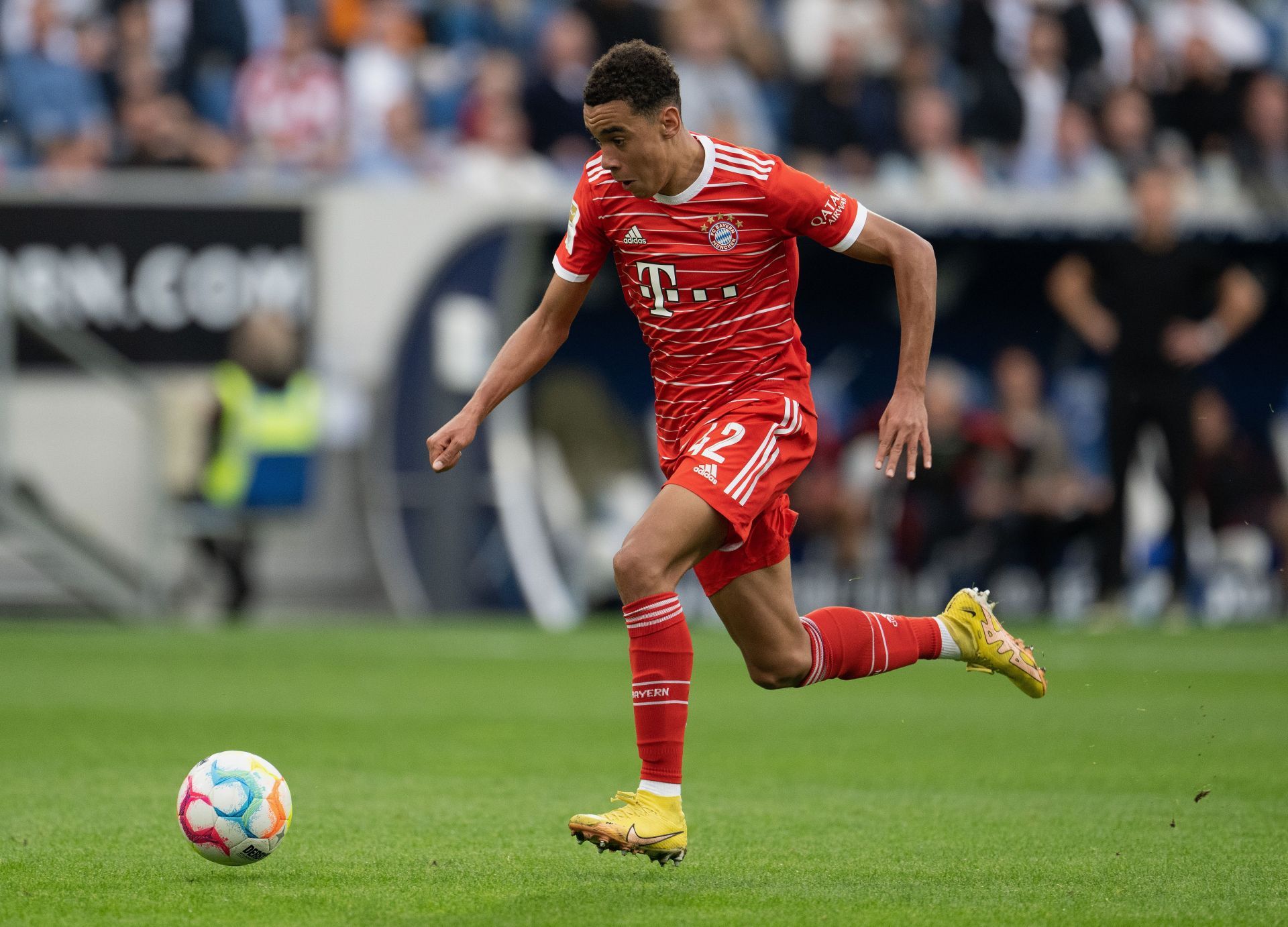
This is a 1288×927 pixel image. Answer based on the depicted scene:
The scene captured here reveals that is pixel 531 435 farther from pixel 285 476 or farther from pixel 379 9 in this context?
pixel 379 9

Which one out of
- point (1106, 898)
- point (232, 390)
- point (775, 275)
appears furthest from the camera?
point (232, 390)

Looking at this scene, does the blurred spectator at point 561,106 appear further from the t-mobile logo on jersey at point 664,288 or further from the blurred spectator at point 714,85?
the t-mobile logo on jersey at point 664,288

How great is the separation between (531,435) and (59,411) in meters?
3.87

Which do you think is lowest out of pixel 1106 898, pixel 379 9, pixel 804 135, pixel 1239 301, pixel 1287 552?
pixel 1287 552

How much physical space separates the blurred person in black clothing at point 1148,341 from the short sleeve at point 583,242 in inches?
308

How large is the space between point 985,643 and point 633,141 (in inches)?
78.2

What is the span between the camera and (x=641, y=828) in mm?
4797

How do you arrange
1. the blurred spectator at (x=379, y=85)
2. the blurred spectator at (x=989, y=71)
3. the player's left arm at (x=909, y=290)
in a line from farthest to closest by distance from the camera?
the blurred spectator at (x=989, y=71) < the blurred spectator at (x=379, y=85) < the player's left arm at (x=909, y=290)

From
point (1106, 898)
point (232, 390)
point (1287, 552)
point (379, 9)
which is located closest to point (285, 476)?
point (232, 390)

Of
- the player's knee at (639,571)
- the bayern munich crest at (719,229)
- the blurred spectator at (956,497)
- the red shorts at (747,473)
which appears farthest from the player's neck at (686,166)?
the blurred spectator at (956,497)

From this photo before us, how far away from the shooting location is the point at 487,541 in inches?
595

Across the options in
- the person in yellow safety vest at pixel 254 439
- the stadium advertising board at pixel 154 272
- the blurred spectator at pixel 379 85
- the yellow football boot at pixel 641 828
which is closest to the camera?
the yellow football boot at pixel 641 828

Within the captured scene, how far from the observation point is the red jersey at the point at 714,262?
5.26 metres

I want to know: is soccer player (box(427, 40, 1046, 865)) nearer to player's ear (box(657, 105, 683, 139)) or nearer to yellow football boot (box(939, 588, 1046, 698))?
player's ear (box(657, 105, 683, 139))
